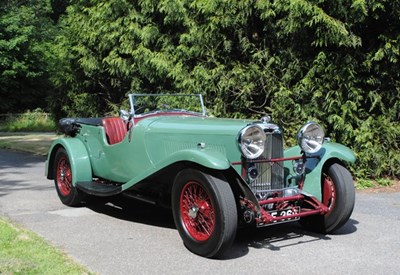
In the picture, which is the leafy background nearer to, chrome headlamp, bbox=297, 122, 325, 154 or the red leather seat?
chrome headlamp, bbox=297, 122, 325, 154

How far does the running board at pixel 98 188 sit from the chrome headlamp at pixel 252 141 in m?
1.82

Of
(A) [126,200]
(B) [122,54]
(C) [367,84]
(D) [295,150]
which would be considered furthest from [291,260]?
(B) [122,54]

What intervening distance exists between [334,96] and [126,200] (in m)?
4.05

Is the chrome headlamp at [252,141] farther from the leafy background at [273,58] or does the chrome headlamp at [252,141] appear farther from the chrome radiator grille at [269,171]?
the leafy background at [273,58]

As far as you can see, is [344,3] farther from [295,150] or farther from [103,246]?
[103,246]

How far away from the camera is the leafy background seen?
28.0 ft

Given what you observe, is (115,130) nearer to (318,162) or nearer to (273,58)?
(318,162)

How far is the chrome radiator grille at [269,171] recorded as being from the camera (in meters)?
5.36

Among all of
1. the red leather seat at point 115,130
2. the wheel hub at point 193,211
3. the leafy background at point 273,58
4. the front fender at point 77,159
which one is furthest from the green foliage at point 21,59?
the wheel hub at point 193,211

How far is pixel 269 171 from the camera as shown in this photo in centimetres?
546

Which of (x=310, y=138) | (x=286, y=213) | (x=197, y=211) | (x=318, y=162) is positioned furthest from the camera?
(x=318, y=162)

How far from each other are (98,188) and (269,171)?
94.2 inches

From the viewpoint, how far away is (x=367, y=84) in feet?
29.6

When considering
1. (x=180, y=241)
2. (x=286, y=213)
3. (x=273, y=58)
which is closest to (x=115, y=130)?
(x=180, y=241)
